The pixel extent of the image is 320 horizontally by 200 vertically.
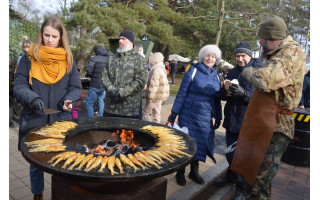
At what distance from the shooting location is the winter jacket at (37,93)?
2.12 meters

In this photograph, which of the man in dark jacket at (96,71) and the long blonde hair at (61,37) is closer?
the long blonde hair at (61,37)

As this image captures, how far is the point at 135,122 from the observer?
269 cm

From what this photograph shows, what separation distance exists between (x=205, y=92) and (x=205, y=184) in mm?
1385

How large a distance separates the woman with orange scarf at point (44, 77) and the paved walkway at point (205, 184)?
697mm

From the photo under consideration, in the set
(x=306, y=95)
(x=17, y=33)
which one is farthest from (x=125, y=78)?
(x=17, y=33)

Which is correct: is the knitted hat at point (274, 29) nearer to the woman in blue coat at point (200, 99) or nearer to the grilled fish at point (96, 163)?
the woman in blue coat at point (200, 99)

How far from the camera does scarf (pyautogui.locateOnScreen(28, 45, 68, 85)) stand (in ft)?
7.23

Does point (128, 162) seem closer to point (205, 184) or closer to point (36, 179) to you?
point (36, 179)

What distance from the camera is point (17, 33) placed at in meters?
9.26

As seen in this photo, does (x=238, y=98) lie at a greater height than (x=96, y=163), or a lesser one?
greater

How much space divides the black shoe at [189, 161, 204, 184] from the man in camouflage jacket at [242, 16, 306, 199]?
1.05 meters

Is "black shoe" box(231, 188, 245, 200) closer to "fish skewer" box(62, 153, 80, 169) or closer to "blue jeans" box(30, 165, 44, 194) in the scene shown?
"fish skewer" box(62, 153, 80, 169)

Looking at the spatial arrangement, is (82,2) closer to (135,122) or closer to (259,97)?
(135,122)

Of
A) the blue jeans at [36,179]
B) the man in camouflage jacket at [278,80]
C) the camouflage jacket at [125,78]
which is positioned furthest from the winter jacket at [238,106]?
the blue jeans at [36,179]
